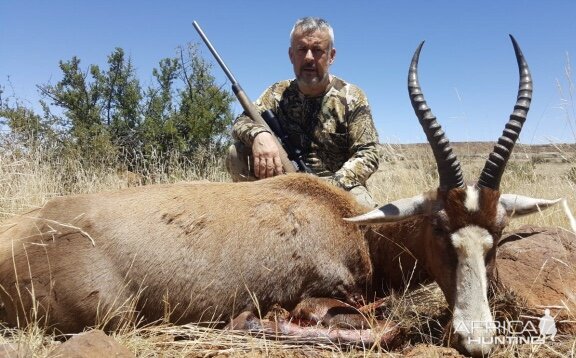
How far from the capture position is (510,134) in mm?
4055

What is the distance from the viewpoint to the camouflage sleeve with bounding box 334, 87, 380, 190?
19.9ft

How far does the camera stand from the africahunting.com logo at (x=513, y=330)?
3.35 m

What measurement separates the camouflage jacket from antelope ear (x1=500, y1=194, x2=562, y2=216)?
7.71ft

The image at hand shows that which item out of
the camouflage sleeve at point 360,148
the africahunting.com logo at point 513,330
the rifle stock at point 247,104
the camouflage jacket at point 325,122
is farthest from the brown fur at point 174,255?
the camouflage jacket at point 325,122

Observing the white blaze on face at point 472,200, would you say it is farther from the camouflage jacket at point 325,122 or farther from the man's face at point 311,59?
the man's face at point 311,59

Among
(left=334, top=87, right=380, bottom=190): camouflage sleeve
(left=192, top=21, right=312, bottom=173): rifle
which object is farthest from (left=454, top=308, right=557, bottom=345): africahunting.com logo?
(left=192, top=21, right=312, bottom=173): rifle

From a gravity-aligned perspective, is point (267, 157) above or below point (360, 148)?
below

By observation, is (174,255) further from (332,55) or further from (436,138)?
(332,55)

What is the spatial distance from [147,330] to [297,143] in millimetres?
3691

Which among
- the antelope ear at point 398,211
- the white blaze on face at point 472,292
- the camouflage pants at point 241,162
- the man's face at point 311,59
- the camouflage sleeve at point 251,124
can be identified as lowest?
the white blaze on face at point 472,292

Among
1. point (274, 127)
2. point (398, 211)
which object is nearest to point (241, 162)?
point (274, 127)

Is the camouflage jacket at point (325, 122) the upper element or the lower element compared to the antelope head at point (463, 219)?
upper

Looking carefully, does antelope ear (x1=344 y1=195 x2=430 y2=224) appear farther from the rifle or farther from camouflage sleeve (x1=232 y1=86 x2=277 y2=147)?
camouflage sleeve (x1=232 y1=86 x2=277 y2=147)

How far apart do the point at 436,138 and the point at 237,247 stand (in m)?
1.81
